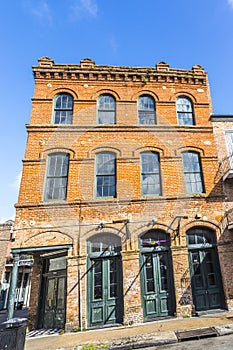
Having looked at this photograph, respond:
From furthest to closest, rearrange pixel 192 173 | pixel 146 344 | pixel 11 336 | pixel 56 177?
pixel 192 173, pixel 56 177, pixel 146 344, pixel 11 336

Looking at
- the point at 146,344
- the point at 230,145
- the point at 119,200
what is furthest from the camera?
the point at 230,145

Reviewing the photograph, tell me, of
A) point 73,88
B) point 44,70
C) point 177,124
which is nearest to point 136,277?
point 177,124

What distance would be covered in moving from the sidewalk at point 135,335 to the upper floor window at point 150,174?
4.97m

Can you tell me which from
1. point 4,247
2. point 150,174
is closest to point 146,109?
point 150,174

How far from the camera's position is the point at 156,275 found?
900 cm

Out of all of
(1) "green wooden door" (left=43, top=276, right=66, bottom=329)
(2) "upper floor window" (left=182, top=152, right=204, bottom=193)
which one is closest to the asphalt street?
(1) "green wooden door" (left=43, top=276, right=66, bottom=329)

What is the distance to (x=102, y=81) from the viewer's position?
12000mm

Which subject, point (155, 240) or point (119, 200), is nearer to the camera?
point (155, 240)

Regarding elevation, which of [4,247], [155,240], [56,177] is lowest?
[155,240]

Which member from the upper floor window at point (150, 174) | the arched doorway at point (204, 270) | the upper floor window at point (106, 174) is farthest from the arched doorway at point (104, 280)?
the arched doorway at point (204, 270)

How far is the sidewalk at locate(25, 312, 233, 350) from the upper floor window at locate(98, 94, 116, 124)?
8848 mm

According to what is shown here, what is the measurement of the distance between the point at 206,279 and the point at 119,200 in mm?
4766

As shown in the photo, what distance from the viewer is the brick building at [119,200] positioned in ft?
28.7

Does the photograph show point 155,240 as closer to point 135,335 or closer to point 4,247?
point 135,335
